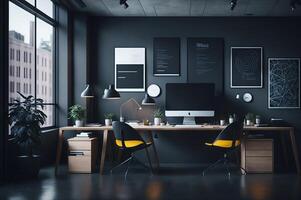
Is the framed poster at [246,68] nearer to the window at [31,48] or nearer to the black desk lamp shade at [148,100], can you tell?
the black desk lamp shade at [148,100]

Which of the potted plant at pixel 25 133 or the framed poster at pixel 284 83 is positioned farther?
the framed poster at pixel 284 83

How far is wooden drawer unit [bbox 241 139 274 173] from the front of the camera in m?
6.19

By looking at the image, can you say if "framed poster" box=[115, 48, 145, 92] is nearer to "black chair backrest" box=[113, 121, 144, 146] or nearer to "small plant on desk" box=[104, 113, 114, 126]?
"small plant on desk" box=[104, 113, 114, 126]

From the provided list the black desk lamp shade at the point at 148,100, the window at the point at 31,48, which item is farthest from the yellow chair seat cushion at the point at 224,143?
the window at the point at 31,48

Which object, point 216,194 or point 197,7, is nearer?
point 216,194

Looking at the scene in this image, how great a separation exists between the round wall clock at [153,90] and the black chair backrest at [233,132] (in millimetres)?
1877

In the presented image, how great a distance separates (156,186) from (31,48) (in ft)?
9.52

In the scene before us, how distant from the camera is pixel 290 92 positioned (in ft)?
24.0

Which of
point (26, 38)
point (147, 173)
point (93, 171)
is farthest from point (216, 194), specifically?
point (26, 38)

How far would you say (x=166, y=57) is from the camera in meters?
7.42

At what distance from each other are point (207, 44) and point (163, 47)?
0.80 metres

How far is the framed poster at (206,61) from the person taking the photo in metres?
7.38

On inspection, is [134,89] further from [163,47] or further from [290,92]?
[290,92]

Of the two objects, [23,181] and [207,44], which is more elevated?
[207,44]
